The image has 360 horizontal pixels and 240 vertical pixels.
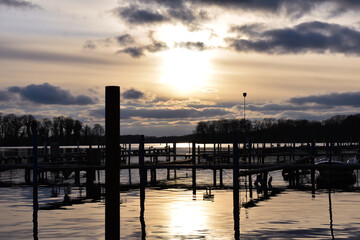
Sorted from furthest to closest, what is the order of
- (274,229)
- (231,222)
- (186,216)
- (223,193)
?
(223,193), (186,216), (231,222), (274,229)

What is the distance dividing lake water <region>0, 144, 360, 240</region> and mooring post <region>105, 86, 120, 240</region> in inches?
242

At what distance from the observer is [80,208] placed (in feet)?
79.5

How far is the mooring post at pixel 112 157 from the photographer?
10.2 m

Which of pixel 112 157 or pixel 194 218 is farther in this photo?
pixel 194 218

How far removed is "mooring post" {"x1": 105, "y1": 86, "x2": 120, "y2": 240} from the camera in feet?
33.6

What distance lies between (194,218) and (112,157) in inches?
418

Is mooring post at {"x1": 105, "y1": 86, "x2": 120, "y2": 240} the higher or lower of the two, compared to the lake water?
higher

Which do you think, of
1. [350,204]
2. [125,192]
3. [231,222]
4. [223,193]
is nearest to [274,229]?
[231,222]

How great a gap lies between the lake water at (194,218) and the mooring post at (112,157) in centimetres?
615

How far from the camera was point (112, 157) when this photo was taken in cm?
1039

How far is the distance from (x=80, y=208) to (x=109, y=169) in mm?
14563

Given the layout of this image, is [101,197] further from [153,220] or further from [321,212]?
[321,212]

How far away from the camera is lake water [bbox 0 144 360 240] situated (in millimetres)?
17062

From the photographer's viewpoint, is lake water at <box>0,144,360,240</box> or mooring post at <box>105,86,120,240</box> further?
lake water at <box>0,144,360,240</box>
